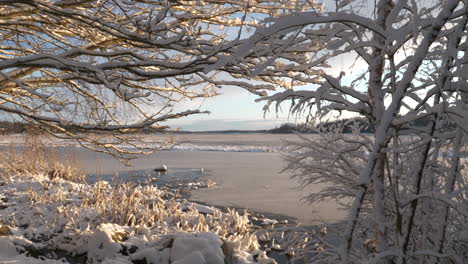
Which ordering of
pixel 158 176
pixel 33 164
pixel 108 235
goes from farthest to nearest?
pixel 158 176
pixel 33 164
pixel 108 235

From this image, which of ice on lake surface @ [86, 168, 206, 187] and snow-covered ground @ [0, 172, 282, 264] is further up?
snow-covered ground @ [0, 172, 282, 264]

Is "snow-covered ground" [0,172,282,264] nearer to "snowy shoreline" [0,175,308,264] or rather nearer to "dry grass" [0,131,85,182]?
"snowy shoreline" [0,175,308,264]

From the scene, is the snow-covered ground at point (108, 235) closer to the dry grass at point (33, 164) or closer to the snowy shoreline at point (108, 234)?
the snowy shoreline at point (108, 234)

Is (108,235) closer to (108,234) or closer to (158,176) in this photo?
(108,234)

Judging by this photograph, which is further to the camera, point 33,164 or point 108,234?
point 33,164

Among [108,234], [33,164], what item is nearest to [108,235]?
[108,234]

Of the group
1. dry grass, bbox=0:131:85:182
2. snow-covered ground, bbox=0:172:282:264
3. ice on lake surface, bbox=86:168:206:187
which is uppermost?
dry grass, bbox=0:131:85:182

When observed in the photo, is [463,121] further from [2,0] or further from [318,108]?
[2,0]

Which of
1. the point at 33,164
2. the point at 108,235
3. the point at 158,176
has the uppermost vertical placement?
the point at 33,164

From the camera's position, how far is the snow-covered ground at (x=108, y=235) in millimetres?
4484

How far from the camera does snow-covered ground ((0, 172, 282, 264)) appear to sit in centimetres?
448

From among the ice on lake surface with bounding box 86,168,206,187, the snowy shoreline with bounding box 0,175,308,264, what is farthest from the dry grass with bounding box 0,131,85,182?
the snowy shoreline with bounding box 0,175,308,264

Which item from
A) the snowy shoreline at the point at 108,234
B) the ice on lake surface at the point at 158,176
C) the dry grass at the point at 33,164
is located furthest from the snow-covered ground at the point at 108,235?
the ice on lake surface at the point at 158,176

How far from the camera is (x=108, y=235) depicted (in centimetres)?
475
